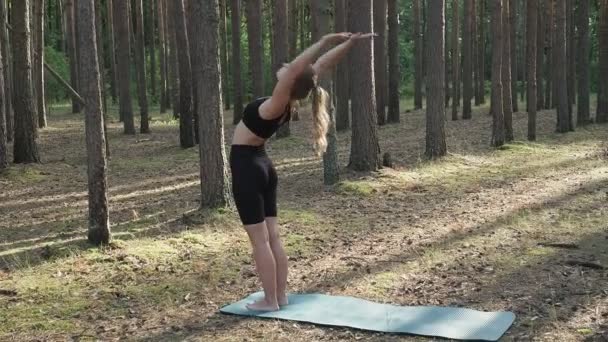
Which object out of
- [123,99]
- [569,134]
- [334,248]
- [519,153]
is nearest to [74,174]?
[123,99]

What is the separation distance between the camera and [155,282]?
598 centimetres

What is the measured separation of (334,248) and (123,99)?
12461 millimetres

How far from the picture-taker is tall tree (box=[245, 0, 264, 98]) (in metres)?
16.4

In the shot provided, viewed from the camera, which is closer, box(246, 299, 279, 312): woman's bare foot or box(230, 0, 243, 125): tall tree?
box(246, 299, 279, 312): woman's bare foot

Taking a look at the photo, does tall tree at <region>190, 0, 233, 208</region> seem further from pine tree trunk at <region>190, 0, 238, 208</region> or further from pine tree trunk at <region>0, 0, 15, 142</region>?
pine tree trunk at <region>0, 0, 15, 142</region>

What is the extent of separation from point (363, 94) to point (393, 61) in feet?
31.5

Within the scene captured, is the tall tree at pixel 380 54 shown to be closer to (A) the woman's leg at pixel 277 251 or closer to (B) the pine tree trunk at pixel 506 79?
(B) the pine tree trunk at pixel 506 79

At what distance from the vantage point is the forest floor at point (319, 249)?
5074 mm

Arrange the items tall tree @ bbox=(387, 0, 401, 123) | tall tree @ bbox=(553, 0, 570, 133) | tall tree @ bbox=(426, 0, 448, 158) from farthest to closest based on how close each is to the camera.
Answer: tall tree @ bbox=(387, 0, 401, 123) < tall tree @ bbox=(553, 0, 570, 133) < tall tree @ bbox=(426, 0, 448, 158)

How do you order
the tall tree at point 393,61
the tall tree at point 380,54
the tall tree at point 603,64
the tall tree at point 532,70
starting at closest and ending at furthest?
the tall tree at point 532,70 → the tall tree at point 380,54 → the tall tree at point 603,64 → the tall tree at point 393,61

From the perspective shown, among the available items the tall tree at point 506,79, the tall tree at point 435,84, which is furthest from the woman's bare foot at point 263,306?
the tall tree at point 506,79

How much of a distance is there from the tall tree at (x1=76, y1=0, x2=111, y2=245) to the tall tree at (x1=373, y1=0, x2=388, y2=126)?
9653 mm

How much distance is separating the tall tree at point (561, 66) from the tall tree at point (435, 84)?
5494mm

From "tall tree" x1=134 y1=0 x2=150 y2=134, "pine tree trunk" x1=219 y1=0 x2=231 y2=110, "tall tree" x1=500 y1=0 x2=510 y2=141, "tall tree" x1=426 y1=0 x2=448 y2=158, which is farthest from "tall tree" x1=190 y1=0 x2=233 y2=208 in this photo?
"pine tree trunk" x1=219 y1=0 x2=231 y2=110
